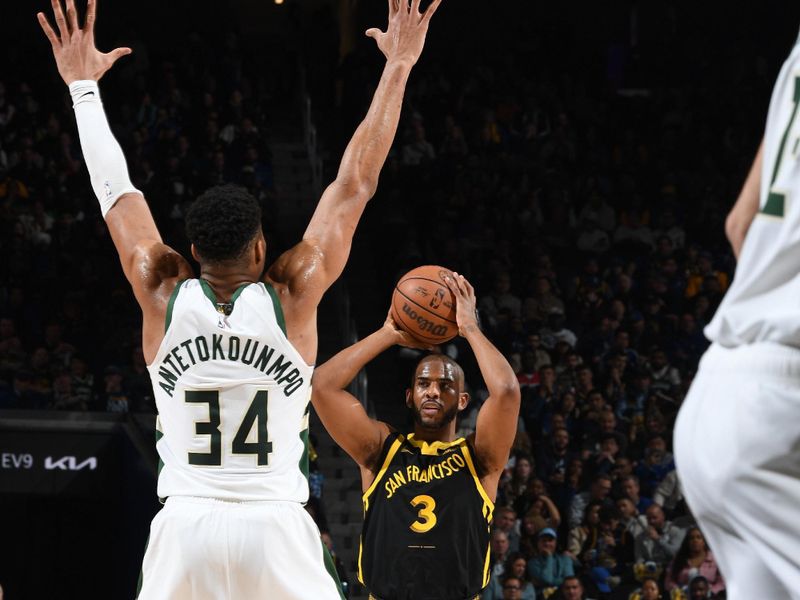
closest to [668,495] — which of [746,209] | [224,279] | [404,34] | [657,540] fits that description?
[657,540]

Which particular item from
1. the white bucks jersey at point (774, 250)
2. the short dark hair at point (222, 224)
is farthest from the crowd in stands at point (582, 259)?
the white bucks jersey at point (774, 250)

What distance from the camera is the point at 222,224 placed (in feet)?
12.1

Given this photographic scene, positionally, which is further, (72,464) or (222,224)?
(72,464)

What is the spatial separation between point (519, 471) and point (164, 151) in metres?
5.51

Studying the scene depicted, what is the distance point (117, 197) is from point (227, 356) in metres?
0.73

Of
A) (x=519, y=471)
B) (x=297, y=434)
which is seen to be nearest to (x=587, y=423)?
(x=519, y=471)

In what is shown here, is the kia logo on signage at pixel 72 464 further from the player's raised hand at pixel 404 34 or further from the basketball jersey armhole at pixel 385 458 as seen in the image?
the player's raised hand at pixel 404 34

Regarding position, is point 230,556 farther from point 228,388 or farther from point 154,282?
point 154,282

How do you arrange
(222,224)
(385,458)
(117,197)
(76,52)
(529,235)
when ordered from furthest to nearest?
(529,235) → (385,458) → (76,52) → (117,197) → (222,224)

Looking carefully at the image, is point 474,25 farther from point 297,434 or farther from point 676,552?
point 297,434

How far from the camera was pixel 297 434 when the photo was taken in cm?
381

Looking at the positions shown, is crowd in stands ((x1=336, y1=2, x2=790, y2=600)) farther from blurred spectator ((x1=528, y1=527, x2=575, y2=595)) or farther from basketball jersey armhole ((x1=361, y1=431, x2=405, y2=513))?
basketball jersey armhole ((x1=361, y1=431, x2=405, y2=513))

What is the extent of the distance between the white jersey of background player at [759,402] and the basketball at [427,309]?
8.19 feet

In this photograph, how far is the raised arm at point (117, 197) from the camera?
A: 3764mm
